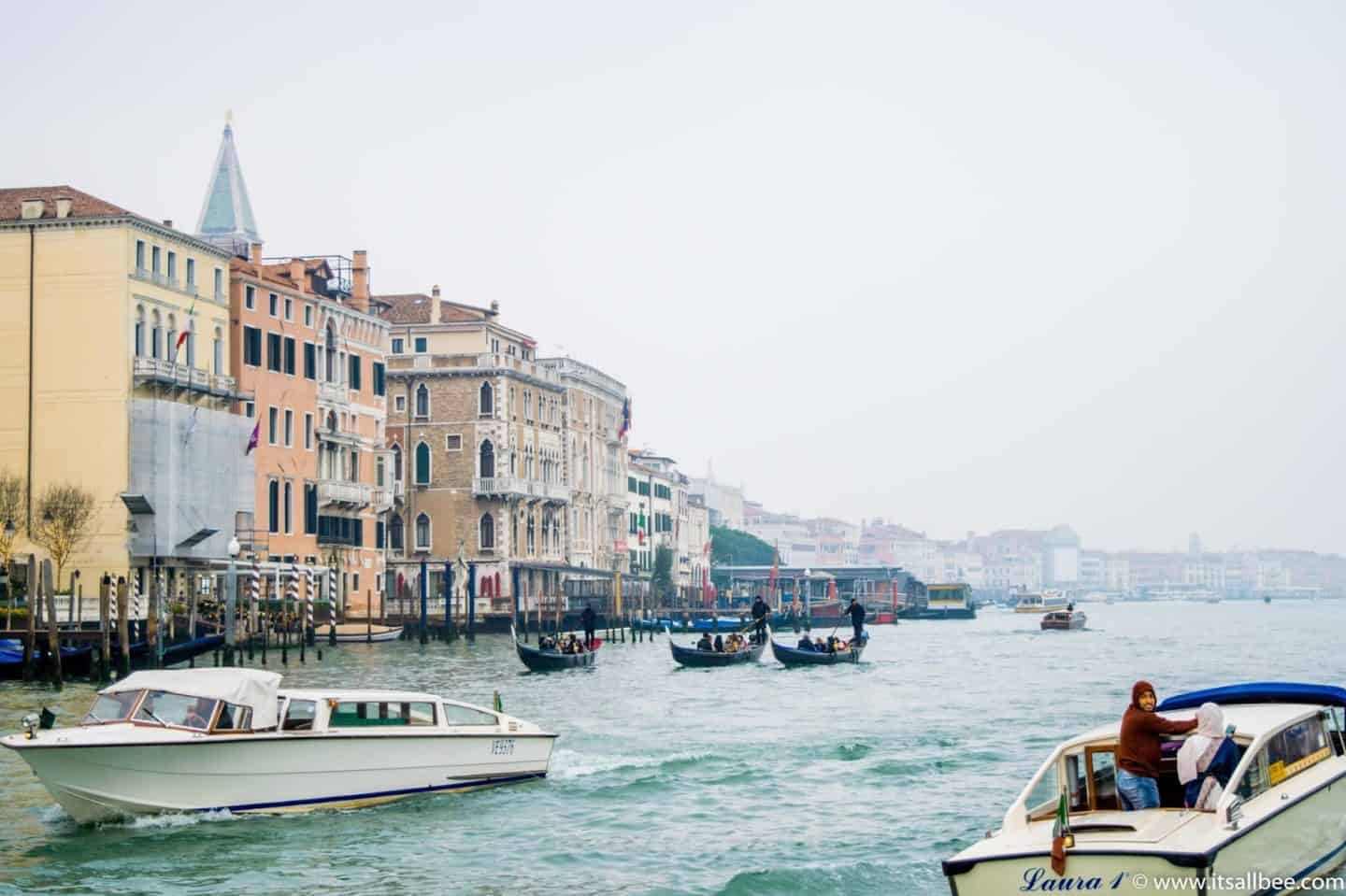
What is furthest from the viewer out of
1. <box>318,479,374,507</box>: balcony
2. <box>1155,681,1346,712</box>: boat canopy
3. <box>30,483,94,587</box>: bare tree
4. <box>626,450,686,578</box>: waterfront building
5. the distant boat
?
<box>626,450,686,578</box>: waterfront building

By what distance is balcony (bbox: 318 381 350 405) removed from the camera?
56938 millimetres

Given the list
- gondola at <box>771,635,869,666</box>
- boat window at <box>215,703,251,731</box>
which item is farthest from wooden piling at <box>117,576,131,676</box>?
boat window at <box>215,703,251,731</box>

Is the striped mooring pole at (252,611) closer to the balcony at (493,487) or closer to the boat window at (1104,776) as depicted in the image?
the balcony at (493,487)

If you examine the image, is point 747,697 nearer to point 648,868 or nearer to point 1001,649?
point 648,868

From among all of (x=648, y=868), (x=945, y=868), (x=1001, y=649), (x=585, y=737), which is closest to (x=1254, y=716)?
(x=945, y=868)

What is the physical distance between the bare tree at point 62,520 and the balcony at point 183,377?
330cm

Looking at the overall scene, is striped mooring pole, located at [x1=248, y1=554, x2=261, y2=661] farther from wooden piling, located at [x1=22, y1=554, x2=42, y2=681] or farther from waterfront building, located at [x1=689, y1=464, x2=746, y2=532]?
waterfront building, located at [x1=689, y1=464, x2=746, y2=532]

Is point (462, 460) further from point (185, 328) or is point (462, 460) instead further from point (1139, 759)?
point (1139, 759)

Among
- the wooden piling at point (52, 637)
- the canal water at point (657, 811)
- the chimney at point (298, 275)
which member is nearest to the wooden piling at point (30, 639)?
the wooden piling at point (52, 637)

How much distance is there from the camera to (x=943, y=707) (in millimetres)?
31016

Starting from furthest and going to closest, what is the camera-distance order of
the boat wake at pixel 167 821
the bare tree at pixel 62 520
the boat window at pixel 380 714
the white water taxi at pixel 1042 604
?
the white water taxi at pixel 1042 604 < the bare tree at pixel 62 520 < the boat window at pixel 380 714 < the boat wake at pixel 167 821

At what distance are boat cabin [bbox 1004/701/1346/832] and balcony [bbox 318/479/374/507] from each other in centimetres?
4605

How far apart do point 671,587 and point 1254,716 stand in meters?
80.5

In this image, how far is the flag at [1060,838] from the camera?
1044 cm
